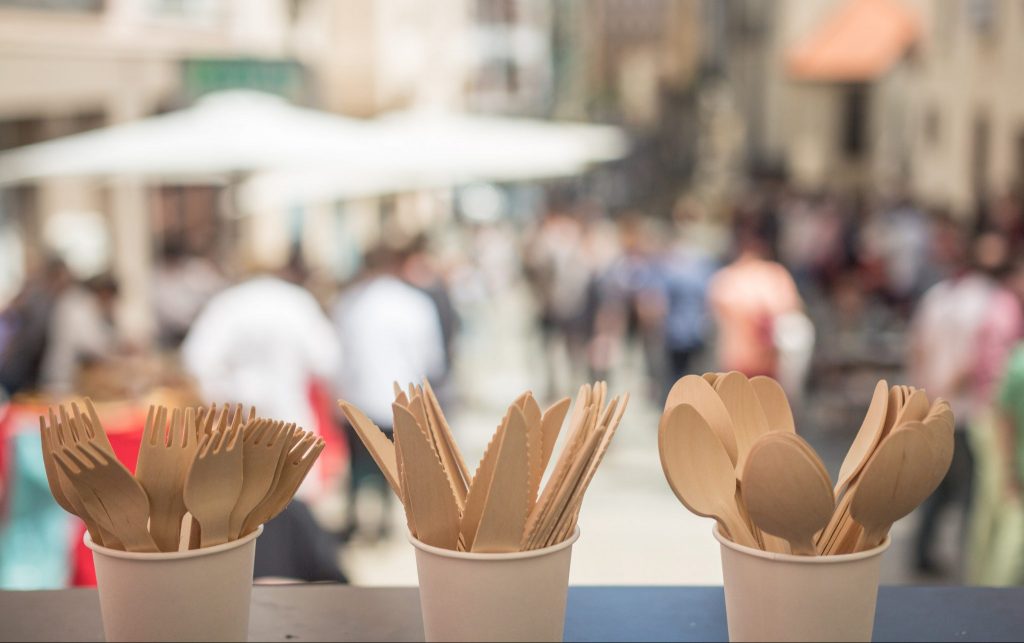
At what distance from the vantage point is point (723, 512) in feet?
3.75

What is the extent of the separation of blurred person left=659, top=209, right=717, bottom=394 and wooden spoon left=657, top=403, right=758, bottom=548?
6.88 metres

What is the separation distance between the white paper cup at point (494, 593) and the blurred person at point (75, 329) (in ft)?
17.8

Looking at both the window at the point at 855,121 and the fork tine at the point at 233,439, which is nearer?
the fork tine at the point at 233,439

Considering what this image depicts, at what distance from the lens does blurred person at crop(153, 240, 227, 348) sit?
8102 mm

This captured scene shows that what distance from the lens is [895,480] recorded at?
108 cm

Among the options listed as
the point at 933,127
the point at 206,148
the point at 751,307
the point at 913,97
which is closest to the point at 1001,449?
the point at 751,307

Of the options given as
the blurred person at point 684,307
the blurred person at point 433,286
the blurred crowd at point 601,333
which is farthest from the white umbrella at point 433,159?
the blurred person at point 684,307

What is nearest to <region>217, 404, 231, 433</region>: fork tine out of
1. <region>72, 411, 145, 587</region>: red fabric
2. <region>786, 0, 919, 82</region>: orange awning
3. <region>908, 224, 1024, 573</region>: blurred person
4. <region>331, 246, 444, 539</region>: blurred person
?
<region>72, 411, 145, 587</region>: red fabric

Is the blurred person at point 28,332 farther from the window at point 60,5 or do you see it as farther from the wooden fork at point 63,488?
the wooden fork at point 63,488

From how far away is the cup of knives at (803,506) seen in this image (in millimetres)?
1044

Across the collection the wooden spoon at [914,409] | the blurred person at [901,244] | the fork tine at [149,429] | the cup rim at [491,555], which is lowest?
the blurred person at [901,244]

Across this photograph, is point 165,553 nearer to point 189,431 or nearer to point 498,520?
point 189,431

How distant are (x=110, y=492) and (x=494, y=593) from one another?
35 centimetres

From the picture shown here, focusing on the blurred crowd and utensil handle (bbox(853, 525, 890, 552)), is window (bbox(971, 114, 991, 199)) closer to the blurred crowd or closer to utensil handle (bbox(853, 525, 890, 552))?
the blurred crowd
